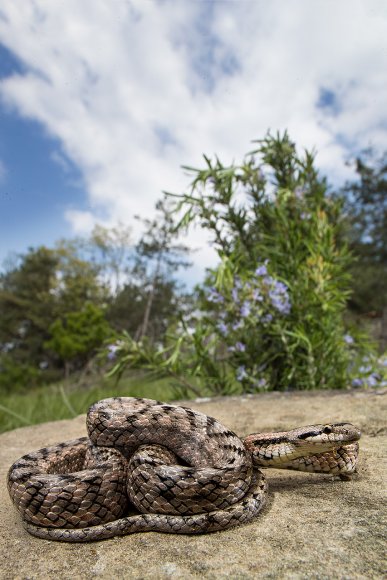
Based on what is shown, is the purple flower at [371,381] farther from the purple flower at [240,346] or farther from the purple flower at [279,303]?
the purple flower at [240,346]

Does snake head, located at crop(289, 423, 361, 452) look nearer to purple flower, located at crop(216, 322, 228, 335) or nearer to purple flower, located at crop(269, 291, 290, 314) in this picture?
purple flower, located at crop(269, 291, 290, 314)

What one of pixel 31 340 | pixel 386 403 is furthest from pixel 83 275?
pixel 386 403

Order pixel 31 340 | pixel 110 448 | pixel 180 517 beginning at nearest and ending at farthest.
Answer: pixel 180 517 → pixel 110 448 → pixel 31 340

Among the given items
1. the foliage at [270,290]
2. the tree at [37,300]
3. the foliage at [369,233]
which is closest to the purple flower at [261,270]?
the foliage at [270,290]

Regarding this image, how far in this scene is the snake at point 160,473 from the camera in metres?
2.28

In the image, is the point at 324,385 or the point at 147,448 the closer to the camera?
the point at 147,448

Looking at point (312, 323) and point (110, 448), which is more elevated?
point (312, 323)

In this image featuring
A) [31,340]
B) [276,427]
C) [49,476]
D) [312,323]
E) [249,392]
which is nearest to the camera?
[49,476]

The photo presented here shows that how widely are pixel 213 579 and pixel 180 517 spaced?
1.36ft

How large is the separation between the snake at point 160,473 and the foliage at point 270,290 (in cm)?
276

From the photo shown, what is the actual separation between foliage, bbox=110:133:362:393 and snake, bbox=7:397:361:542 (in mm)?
2756

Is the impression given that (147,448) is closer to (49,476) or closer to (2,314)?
(49,476)

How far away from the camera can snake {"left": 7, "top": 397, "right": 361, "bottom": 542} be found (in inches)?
89.6

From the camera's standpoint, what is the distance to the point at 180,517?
7.37 feet
